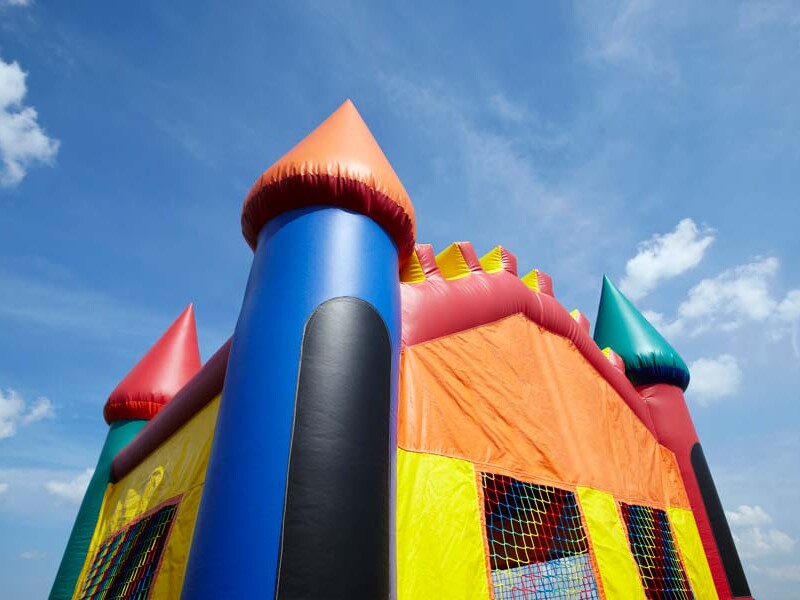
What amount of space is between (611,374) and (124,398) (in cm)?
397

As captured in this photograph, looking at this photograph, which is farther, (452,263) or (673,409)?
(673,409)

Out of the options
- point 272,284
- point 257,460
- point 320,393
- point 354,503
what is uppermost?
point 272,284

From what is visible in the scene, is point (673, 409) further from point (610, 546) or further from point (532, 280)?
point (610, 546)

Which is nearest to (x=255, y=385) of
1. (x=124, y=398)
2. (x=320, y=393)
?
(x=320, y=393)

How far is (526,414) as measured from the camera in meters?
2.80

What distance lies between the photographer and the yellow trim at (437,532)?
1.80 m

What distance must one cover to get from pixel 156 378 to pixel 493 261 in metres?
2.92

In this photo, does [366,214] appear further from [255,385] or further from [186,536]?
[186,536]

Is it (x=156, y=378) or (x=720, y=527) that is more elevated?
(x=156, y=378)

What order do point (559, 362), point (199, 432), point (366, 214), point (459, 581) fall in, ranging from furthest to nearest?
point (559, 362), point (199, 432), point (366, 214), point (459, 581)

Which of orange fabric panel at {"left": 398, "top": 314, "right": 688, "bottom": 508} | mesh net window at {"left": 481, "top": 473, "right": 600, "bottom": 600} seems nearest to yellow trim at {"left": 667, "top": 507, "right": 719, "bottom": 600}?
orange fabric panel at {"left": 398, "top": 314, "right": 688, "bottom": 508}

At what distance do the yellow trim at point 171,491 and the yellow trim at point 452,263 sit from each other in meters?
1.53

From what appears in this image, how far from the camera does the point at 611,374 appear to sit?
400cm

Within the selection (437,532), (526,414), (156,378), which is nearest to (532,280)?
(526,414)
